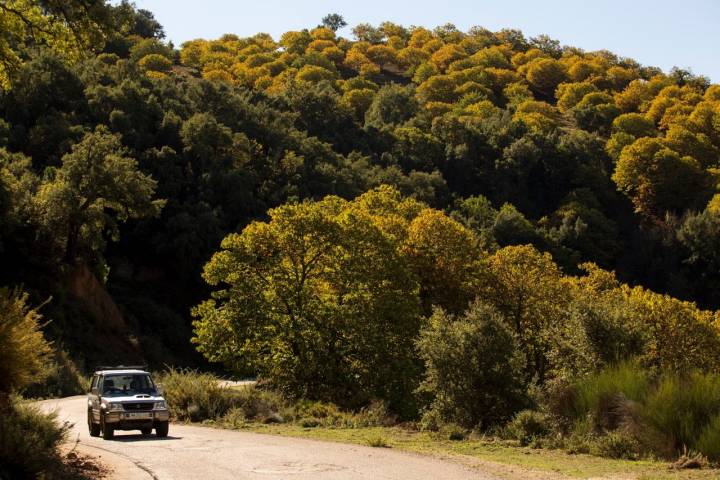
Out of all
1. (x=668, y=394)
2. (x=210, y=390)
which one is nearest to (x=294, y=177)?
(x=210, y=390)

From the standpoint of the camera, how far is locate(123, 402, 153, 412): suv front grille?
19.5m

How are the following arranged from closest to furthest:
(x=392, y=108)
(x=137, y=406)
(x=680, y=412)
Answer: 1. (x=680, y=412)
2. (x=137, y=406)
3. (x=392, y=108)

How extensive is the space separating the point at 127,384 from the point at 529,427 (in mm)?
9874

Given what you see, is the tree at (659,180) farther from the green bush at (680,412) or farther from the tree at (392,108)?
the green bush at (680,412)

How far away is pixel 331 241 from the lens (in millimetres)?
34750

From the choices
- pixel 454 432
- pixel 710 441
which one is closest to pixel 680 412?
pixel 710 441

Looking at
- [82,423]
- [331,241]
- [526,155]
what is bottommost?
[82,423]

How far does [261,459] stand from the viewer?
15.0 meters

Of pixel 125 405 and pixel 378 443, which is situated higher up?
pixel 125 405

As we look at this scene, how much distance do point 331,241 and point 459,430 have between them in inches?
618

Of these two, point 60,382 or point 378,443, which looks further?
point 60,382

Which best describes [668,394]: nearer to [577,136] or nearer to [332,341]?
[332,341]

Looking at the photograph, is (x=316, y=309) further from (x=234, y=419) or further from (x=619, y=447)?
(x=619, y=447)

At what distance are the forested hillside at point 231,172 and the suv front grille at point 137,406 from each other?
790cm
